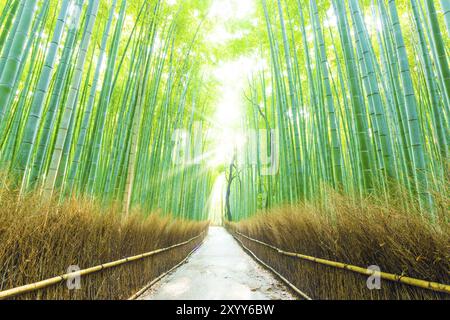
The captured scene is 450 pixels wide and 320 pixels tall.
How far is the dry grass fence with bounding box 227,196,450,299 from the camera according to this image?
0.96 metres

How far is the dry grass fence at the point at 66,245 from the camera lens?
1.02 meters

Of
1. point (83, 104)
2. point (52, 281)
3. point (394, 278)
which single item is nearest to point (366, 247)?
point (394, 278)

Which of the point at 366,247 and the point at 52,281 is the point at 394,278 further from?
the point at 52,281

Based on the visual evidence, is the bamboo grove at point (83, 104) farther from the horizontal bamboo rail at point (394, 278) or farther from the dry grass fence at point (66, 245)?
the horizontal bamboo rail at point (394, 278)

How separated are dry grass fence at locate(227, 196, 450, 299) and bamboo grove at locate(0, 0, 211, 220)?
5.79ft

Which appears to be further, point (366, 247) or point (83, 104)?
point (83, 104)

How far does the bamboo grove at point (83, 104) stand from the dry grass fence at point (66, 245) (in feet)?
0.62

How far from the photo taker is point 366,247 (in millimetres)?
1329

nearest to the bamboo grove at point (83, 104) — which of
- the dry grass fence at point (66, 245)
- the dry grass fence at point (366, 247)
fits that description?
the dry grass fence at point (66, 245)

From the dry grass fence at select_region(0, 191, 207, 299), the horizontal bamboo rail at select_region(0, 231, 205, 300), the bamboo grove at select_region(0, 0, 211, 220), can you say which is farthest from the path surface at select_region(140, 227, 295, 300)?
the bamboo grove at select_region(0, 0, 211, 220)

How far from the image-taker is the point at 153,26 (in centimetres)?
306

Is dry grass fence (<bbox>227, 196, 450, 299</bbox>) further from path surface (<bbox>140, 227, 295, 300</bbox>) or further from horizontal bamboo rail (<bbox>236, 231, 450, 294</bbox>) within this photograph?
path surface (<bbox>140, 227, 295, 300</bbox>)

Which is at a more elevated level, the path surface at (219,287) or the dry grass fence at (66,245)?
the dry grass fence at (66,245)

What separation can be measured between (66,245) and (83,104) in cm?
202
